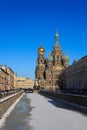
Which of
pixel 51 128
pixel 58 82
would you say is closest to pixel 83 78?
pixel 51 128

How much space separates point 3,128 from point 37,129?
1.85 metres

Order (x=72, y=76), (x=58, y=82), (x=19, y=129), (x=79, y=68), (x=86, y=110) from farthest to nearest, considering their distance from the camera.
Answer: (x=58, y=82)
(x=72, y=76)
(x=79, y=68)
(x=86, y=110)
(x=19, y=129)

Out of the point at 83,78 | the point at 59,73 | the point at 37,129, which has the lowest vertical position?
the point at 37,129

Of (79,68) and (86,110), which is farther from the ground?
(79,68)

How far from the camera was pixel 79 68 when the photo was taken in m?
106

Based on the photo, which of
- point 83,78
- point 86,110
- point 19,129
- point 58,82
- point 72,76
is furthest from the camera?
point 58,82

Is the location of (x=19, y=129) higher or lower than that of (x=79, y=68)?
lower

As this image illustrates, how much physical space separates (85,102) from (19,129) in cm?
1579

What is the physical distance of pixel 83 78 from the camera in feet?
318

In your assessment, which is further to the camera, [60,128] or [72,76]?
[72,76]

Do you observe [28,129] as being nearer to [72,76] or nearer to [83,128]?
[83,128]

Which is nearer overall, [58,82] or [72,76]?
[72,76]

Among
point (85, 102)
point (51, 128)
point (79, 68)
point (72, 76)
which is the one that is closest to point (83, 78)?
point (79, 68)

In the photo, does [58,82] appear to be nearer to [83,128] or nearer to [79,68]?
[79,68]
